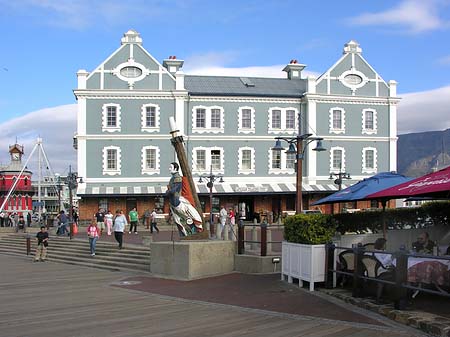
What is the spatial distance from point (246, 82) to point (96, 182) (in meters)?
15.6

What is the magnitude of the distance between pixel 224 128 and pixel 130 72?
8.82 meters

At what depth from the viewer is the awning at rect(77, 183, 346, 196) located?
142ft

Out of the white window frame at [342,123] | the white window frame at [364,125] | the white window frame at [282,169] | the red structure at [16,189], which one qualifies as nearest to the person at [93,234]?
the white window frame at [282,169]

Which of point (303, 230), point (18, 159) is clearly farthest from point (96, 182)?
point (18, 159)

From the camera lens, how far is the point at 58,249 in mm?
26719

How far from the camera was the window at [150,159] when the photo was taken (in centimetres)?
4481

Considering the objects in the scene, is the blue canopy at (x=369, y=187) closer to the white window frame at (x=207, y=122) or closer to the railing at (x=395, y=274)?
the railing at (x=395, y=274)

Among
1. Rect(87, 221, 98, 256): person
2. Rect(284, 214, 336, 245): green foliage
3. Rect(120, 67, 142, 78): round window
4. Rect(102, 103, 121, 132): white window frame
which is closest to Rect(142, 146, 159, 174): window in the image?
Rect(102, 103, 121, 132): white window frame

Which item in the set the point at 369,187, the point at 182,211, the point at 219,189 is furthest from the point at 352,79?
the point at 369,187

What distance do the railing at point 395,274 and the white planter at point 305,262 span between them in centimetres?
17

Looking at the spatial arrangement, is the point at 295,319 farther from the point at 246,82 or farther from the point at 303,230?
the point at 246,82

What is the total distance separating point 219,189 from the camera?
44594 mm

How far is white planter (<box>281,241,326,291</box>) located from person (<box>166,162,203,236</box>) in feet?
17.3

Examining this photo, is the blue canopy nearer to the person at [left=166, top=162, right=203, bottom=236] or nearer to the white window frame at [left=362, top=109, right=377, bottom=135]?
the person at [left=166, top=162, right=203, bottom=236]
